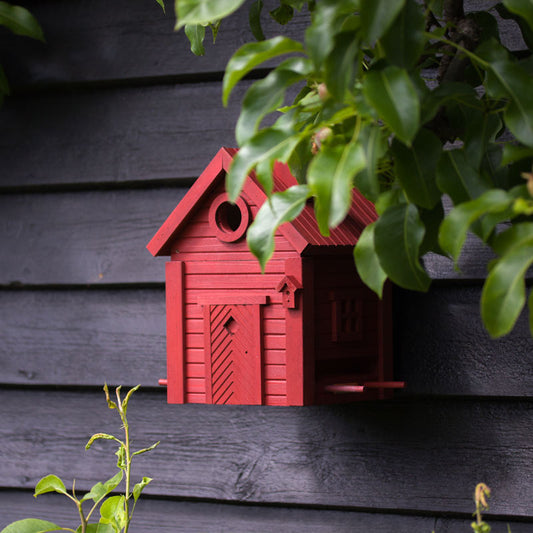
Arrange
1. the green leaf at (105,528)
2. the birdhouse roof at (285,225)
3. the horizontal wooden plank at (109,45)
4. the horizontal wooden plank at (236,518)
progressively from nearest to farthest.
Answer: the birdhouse roof at (285,225) → the green leaf at (105,528) → the horizontal wooden plank at (236,518) → the horizontal wooden plank at (109,45)

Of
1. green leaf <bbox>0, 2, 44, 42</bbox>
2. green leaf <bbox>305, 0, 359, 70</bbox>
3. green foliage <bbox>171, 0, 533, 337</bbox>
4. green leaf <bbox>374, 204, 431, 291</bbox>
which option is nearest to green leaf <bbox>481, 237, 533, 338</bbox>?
green foliage <bbox>171, 0, 533, 337</bbox>

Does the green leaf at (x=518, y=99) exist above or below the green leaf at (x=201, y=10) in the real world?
below

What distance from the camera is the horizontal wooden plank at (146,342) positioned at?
107 centimetres

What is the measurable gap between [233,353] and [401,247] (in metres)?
0.38

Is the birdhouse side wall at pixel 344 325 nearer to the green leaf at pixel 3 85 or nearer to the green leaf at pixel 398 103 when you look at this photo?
the green leaf at pixel 398 103

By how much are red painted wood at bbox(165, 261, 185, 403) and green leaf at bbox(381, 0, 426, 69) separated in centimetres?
50

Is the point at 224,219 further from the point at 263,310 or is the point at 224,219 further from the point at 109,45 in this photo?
the point at 109,45

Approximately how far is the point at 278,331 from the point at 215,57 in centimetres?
56

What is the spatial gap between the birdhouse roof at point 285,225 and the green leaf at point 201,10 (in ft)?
1.18

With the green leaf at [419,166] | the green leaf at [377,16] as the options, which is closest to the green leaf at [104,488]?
the green leaf at [419,166]

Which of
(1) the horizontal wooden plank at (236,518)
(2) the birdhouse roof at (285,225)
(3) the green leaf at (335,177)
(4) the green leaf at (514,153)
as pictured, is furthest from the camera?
(1) the horizontal wooden plank at (236,518)

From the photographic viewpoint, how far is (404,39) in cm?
57

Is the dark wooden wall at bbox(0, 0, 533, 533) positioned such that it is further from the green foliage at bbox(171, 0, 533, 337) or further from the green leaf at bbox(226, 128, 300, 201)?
the green leaf at bbox(226, 128, 300, 201)

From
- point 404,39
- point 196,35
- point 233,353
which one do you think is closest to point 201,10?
point 404,39
